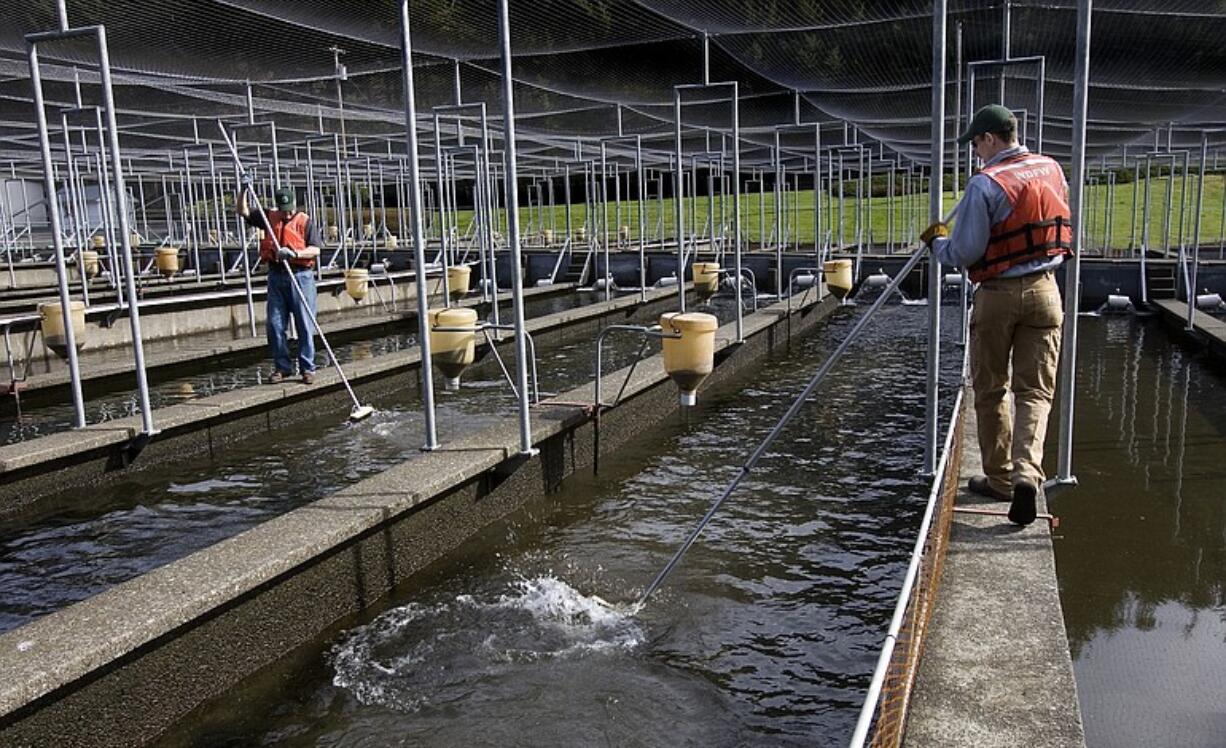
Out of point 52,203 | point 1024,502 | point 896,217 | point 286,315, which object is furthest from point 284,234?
point 896,217

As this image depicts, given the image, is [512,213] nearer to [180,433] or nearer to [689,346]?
[689,346]

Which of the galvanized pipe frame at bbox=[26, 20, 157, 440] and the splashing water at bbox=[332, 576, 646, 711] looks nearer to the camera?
the splashing water at bbox=[332, 576, 646, 711]

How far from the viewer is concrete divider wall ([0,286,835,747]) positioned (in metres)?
3.46

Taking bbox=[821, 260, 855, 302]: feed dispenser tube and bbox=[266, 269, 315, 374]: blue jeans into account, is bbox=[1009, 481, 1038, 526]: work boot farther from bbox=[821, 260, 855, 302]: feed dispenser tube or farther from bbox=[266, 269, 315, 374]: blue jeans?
bbox=[821, 260, 855, 302]: feed dispenser tube

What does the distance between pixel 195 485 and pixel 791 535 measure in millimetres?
4014

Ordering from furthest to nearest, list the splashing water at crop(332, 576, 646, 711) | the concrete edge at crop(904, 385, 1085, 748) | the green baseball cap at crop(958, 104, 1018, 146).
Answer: the green baseball cap at crop(958, 104, 1018, 146) → the splashing water at crop(332, 576, 646, 711) → the concrete edge at crop(904, 385, 1085, 748)

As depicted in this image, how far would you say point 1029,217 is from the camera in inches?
173

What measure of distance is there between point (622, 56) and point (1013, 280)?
1033cm

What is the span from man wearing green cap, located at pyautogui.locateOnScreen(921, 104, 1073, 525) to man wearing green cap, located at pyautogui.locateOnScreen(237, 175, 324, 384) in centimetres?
595

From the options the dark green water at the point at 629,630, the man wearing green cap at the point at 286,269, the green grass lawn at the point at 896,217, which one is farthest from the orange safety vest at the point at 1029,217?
the green grass lawn at the point at 896,217

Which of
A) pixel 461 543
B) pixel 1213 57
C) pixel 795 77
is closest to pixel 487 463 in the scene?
pixel 461 543

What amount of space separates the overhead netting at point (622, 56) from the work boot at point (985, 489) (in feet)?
13.0

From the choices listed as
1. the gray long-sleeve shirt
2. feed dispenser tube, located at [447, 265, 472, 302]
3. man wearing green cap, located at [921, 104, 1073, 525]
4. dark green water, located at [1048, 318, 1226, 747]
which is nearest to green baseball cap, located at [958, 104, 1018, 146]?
man wearing green cap, located at [921, 104, 1073, 525]

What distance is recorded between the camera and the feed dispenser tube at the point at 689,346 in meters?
6.82
